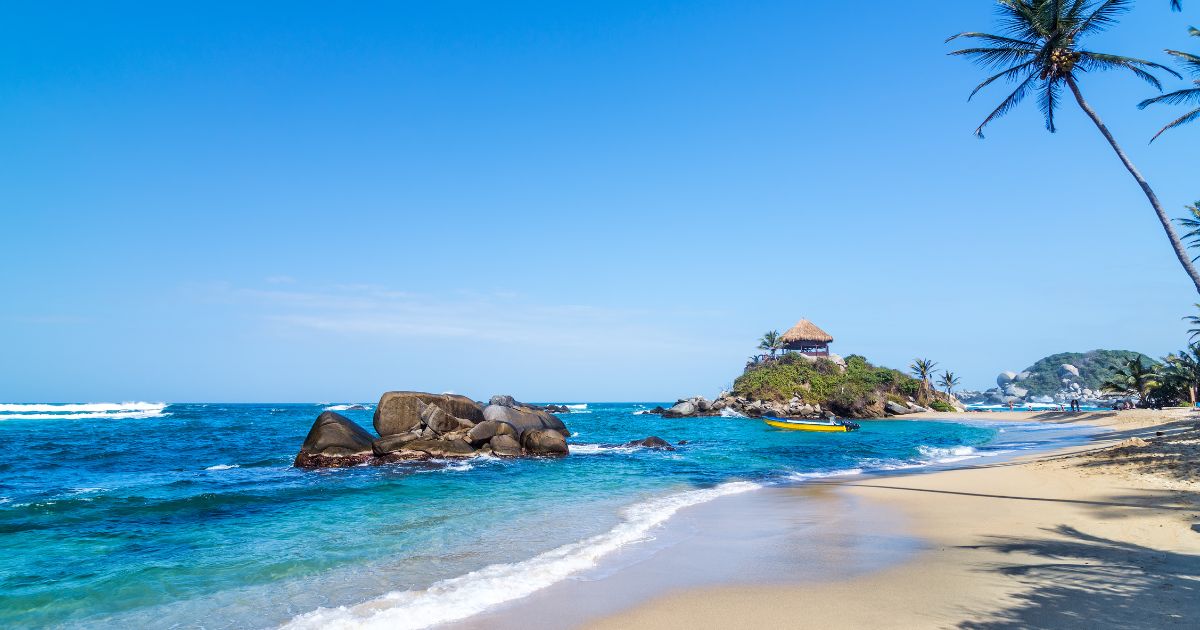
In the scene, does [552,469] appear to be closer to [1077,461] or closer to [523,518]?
[523,518]

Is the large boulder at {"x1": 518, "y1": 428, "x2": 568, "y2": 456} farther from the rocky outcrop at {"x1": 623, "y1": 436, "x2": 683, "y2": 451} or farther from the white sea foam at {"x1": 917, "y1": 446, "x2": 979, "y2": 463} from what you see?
the white sea foam at {"x1": 917, "y1": 446, "x2": 979, "y2": 463}

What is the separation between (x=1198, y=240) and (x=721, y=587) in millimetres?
50283

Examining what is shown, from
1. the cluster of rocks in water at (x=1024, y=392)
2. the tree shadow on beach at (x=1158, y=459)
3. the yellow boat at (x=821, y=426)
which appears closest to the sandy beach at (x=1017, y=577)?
the tree shadow on beach at (x=1158, y=459)

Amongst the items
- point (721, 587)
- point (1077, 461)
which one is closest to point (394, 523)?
point (721, 587)

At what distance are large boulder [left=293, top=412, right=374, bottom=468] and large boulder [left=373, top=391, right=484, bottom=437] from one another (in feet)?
3.67

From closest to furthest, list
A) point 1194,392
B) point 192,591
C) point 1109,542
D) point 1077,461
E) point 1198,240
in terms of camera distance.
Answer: point 192,591 < point 1109,542 < point 1077,461 < point 1198,240 < point 1194,392

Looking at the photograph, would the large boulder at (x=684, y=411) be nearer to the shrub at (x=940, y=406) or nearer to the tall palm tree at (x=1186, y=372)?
the shrub at (x=940, y=406)

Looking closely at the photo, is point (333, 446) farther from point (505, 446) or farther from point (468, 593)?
point (468, 593)

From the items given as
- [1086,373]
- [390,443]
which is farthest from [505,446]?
[1086,373]

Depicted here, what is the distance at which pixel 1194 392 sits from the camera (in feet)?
174

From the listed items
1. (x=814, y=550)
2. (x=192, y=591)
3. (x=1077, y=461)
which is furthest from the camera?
(x=1077, y=461)

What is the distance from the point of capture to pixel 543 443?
31.5m

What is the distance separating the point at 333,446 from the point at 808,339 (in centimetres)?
7478

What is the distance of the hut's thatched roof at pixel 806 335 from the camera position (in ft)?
286
